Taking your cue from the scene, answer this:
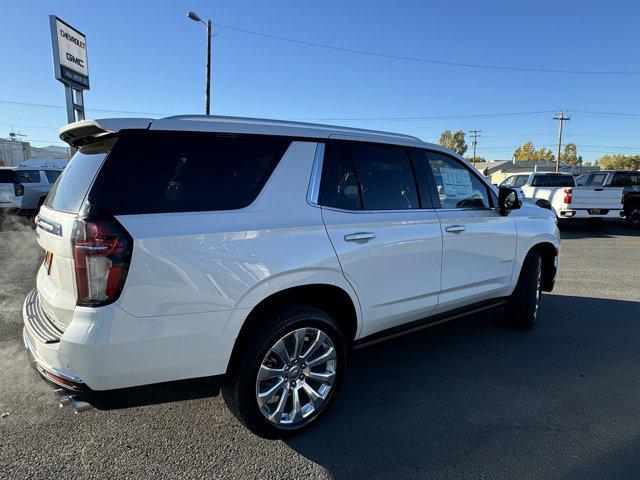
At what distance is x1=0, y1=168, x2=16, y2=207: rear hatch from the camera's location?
39.8 feet

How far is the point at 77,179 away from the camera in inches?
89.2

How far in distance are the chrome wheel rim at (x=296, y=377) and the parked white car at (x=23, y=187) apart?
13.1 metres

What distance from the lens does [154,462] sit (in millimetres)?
2350

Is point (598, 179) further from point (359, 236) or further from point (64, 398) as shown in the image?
point (64, 398)

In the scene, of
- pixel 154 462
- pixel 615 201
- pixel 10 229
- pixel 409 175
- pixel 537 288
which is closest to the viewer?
pixel 154 462

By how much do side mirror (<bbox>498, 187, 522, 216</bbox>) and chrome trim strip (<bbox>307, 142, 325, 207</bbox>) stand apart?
2.04 metres

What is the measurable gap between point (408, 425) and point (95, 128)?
2583 millimetres

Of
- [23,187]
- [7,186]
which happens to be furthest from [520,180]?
[7,186]

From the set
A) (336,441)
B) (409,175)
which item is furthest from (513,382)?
(409,175)

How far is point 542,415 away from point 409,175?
194 cm

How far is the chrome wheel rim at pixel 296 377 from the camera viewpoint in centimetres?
245

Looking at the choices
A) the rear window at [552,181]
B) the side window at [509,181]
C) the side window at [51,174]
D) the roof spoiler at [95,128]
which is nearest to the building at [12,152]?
the side window at [51,174]

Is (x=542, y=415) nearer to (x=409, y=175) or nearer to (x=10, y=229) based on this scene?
(x=409, y=175)

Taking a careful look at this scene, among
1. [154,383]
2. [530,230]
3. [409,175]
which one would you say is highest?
[409,175]
